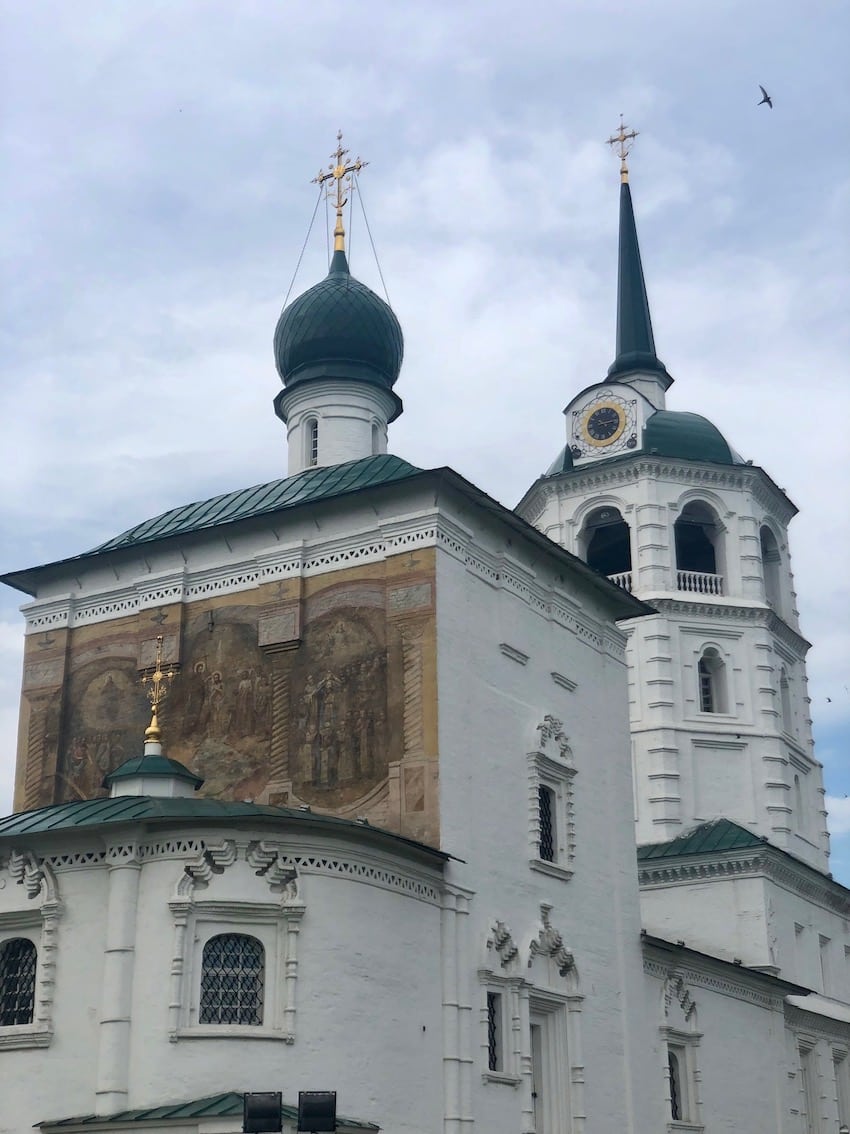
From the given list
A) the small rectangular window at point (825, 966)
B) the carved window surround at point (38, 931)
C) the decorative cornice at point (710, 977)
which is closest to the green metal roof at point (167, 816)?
the carved window surround at point (38, 931)

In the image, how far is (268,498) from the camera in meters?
23.1

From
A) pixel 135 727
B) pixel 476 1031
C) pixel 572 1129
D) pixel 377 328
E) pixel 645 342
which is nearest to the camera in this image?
pixel 476 1031

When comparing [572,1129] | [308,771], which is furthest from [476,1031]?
[308,771]

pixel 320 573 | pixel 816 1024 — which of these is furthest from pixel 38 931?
pixel 816 1024

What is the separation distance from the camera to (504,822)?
67.1 ft

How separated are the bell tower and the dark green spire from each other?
5.53 ft

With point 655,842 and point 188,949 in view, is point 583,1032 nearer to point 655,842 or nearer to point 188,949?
point 188,949

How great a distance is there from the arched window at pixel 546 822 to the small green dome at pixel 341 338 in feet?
26.2

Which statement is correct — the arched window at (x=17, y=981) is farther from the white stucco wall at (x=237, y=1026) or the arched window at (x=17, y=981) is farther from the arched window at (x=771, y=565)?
the arched window at (x=771, y=565)

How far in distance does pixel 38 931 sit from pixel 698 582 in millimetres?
17902

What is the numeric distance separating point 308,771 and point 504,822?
250 centimetres

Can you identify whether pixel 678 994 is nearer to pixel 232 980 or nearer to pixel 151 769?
pixel 151 769

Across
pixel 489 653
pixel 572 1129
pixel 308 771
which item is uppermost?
pixel 489 653

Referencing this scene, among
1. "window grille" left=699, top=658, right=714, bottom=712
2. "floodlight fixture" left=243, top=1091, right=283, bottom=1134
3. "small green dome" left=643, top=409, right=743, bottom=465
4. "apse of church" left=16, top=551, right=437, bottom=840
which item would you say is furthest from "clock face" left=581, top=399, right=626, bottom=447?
"floodlight fixture" left=243, top=1091, right=283, bottom=1134
